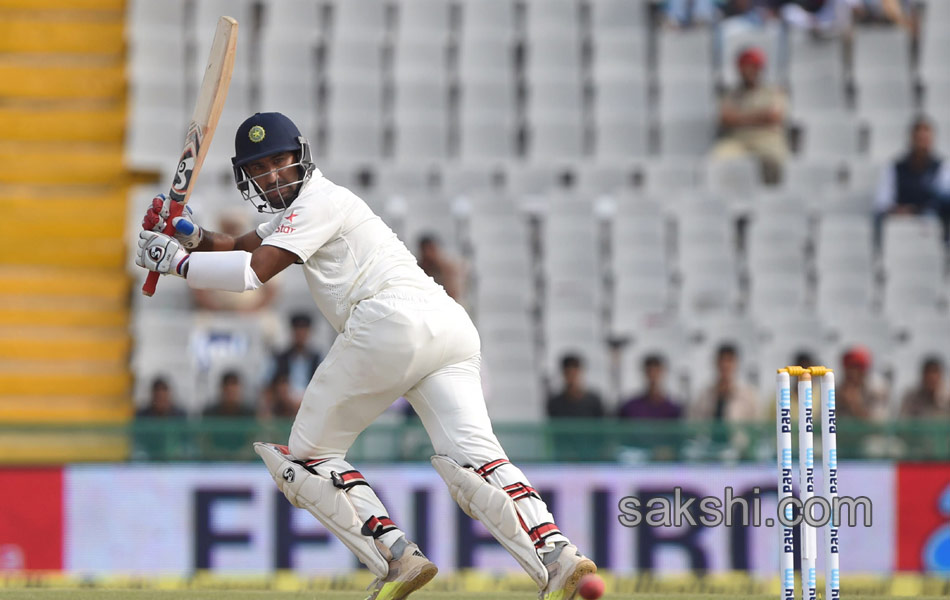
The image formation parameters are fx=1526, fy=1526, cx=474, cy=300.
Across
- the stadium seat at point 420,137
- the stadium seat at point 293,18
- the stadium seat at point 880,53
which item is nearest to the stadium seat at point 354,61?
the stadium seat at point 293,18

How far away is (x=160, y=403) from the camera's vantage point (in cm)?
889

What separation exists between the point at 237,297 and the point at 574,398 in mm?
2374

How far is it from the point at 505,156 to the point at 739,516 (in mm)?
4898

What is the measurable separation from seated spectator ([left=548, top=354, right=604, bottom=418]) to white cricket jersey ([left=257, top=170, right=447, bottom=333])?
3.89 meters

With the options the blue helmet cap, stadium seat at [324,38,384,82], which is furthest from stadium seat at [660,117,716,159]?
the blue helmet cap

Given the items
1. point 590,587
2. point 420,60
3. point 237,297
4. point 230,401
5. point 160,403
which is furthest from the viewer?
point 420,60

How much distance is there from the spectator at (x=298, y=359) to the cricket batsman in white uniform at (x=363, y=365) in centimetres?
398

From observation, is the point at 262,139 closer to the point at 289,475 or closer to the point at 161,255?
the point at 161,255

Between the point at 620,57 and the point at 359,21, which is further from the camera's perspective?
the point at 359,21

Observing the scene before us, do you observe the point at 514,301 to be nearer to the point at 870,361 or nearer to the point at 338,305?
the point at 870,361

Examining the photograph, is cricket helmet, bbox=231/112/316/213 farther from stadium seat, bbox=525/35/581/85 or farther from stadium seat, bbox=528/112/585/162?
stadium seat, bbox=525/35/581/85

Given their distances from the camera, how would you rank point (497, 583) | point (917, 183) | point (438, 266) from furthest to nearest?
1. point (917, 183)
2. point (438, 266)
3. point (497, 583)

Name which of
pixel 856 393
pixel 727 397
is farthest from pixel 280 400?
pixel 856 393

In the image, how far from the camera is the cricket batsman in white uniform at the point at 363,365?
15.5 feet
